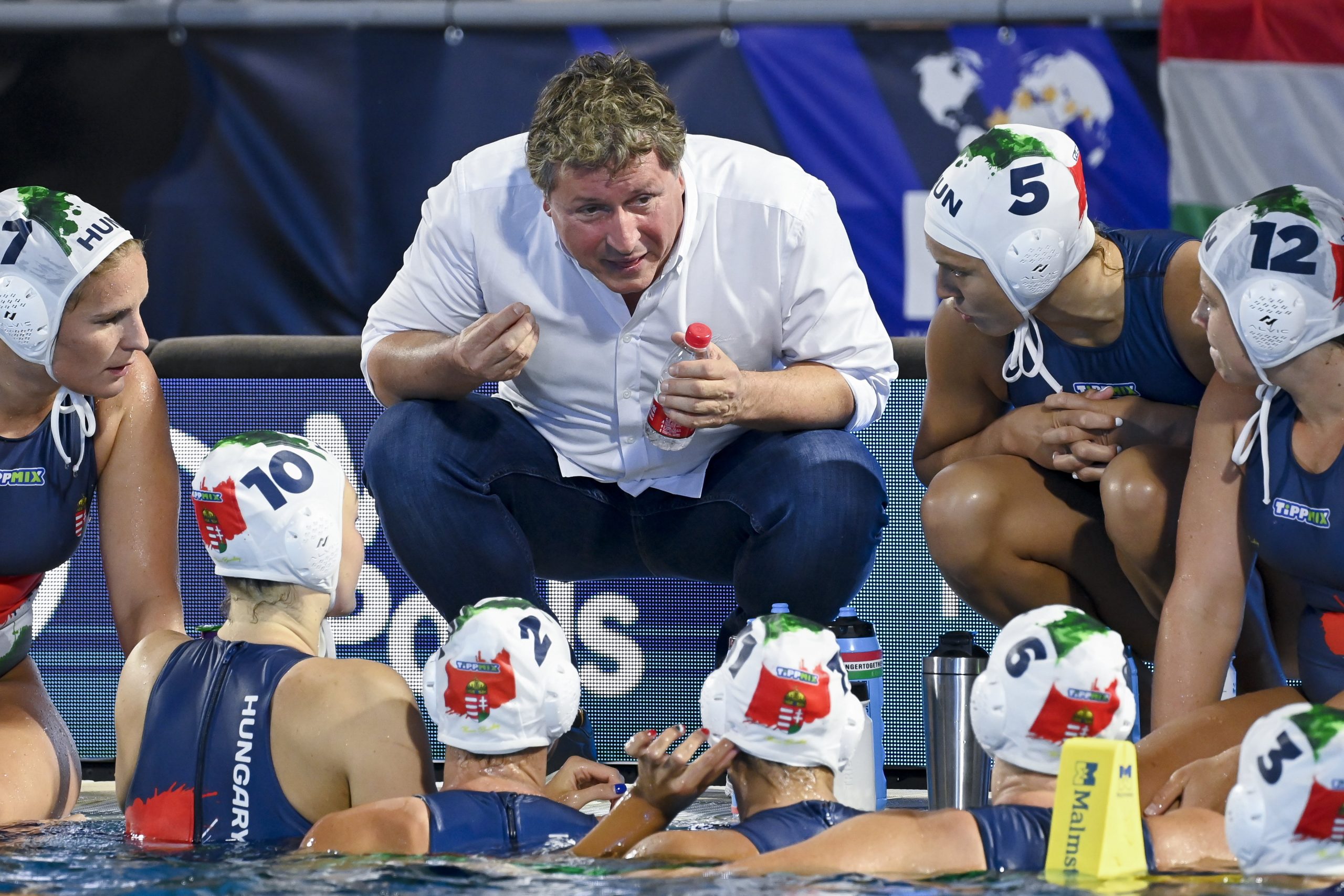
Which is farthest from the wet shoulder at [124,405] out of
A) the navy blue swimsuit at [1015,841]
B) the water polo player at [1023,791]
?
the navy blue swimsuit at [1015,841]

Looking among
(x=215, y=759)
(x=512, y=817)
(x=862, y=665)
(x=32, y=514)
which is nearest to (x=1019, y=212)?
(x=862, y=665)

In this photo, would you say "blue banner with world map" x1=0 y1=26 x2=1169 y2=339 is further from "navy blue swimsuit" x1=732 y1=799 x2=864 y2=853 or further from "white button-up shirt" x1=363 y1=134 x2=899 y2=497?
"navy blue swimsuit" x1=732 y1=799 x2=864 y2=853

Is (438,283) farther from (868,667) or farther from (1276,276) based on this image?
(1276,276)

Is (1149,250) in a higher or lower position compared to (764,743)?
higher

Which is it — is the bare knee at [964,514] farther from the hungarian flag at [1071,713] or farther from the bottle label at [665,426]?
the hungarian flag at [1071,713]

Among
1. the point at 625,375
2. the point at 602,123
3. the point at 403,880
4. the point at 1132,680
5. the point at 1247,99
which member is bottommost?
the point at 403,880

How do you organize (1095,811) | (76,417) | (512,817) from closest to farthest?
(1095,811), (512,817), (76,417)

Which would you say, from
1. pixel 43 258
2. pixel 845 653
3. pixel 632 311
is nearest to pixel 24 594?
pixel 43 258

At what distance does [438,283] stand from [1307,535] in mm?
2214

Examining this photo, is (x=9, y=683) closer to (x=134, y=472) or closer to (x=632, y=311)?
(x=134, y=472)

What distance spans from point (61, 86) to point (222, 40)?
2.64 ft

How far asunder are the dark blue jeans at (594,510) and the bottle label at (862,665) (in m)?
0.13

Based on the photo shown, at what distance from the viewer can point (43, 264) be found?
147 inches

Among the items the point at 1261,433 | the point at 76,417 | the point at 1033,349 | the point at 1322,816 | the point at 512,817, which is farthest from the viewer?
the point at 1033,349
